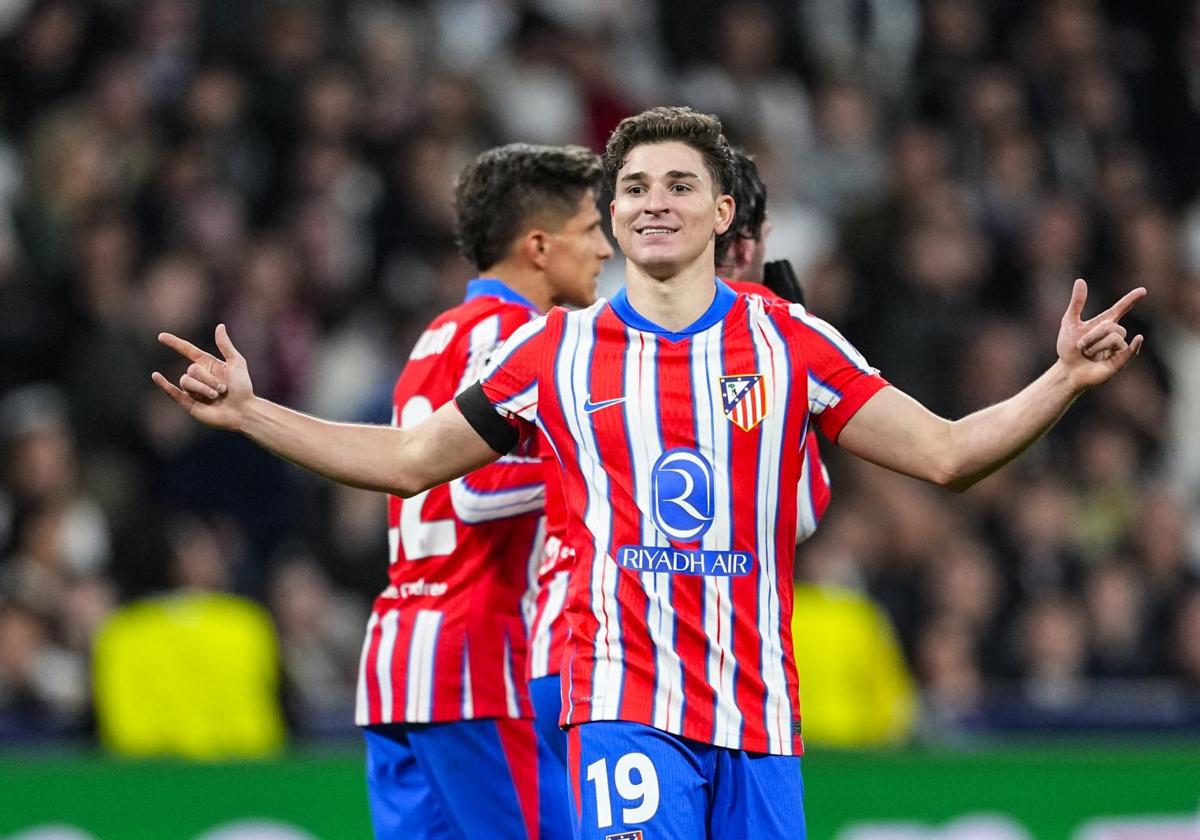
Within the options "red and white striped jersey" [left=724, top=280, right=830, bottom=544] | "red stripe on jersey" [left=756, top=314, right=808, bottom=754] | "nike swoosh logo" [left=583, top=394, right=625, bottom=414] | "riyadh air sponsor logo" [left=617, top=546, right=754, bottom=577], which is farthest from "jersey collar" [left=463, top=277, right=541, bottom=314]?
"riyadh air sponsor logo" [left=617, top=546, right=754, bottom=577]

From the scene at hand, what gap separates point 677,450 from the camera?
15.1 feet

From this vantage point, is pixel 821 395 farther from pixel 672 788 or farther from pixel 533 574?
pixel 533 574

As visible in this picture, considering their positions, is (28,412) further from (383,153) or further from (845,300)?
(845,300)

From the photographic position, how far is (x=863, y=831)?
28.1 feet

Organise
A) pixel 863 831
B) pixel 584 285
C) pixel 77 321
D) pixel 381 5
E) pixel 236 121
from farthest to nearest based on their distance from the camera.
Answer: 1. pixel 381 5
2. pixel 236 121
3. pixel 77 321
4. pixel 863 831
5. pixel 584 285

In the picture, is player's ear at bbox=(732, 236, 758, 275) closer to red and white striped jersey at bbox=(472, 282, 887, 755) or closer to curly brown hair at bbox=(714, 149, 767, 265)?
curly brown hair at bbox=(714, 149, 767, 265)

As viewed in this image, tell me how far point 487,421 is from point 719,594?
67 cm

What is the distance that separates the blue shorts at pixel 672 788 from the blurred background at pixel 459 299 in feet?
13.0

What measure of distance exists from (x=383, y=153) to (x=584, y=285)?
596 centimetres

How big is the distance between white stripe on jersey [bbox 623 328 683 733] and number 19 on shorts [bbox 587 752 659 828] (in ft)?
0.32

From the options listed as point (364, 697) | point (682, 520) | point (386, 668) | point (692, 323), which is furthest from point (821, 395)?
point (364, 697)

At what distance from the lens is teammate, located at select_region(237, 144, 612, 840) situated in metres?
5.45

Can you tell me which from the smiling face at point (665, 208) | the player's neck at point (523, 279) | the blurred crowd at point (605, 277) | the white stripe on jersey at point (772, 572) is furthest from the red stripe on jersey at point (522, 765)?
the blurred crowd at point (605, 277)

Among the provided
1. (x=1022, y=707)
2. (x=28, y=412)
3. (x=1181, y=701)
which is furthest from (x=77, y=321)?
(x=1181, y=701)
